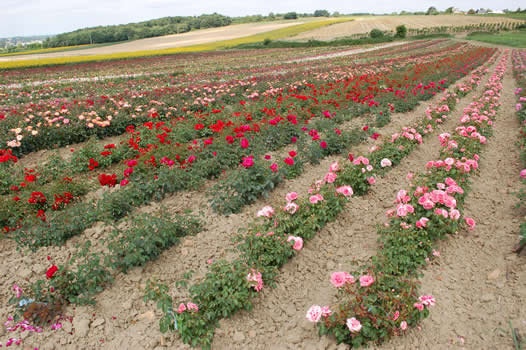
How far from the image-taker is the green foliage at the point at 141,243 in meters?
4.05

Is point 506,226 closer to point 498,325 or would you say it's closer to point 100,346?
point 498,325

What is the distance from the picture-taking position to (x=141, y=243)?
13.5ft

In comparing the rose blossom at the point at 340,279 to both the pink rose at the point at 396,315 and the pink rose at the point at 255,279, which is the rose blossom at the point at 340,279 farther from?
the pink rose at the point at 255,279

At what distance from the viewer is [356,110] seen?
34.0ft

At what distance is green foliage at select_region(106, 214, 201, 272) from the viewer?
13.3ft

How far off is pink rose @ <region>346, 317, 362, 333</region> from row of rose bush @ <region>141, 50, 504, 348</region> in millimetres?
345

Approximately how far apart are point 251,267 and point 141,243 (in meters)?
1.38

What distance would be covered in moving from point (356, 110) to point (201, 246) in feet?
24.1

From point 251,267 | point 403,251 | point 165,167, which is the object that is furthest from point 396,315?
point 165,167

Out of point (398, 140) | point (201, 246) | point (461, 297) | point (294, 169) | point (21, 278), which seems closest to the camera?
point (461, 297)

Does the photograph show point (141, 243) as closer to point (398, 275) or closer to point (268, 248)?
point (268, 248)

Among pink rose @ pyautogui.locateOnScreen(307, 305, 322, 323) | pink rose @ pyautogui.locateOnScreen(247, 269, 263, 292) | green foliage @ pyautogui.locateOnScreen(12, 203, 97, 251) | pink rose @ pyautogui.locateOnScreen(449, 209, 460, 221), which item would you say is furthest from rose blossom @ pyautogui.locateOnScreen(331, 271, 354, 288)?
green foliage @ pyautogui.locateOnScreen(12, 203, 97, 251)

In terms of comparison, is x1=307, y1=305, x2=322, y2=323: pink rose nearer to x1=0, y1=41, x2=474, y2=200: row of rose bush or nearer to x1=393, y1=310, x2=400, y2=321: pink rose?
x1=393, y1=310, x2=400, y2=321: pink rose

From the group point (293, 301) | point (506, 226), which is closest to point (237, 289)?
point (293, 301)
